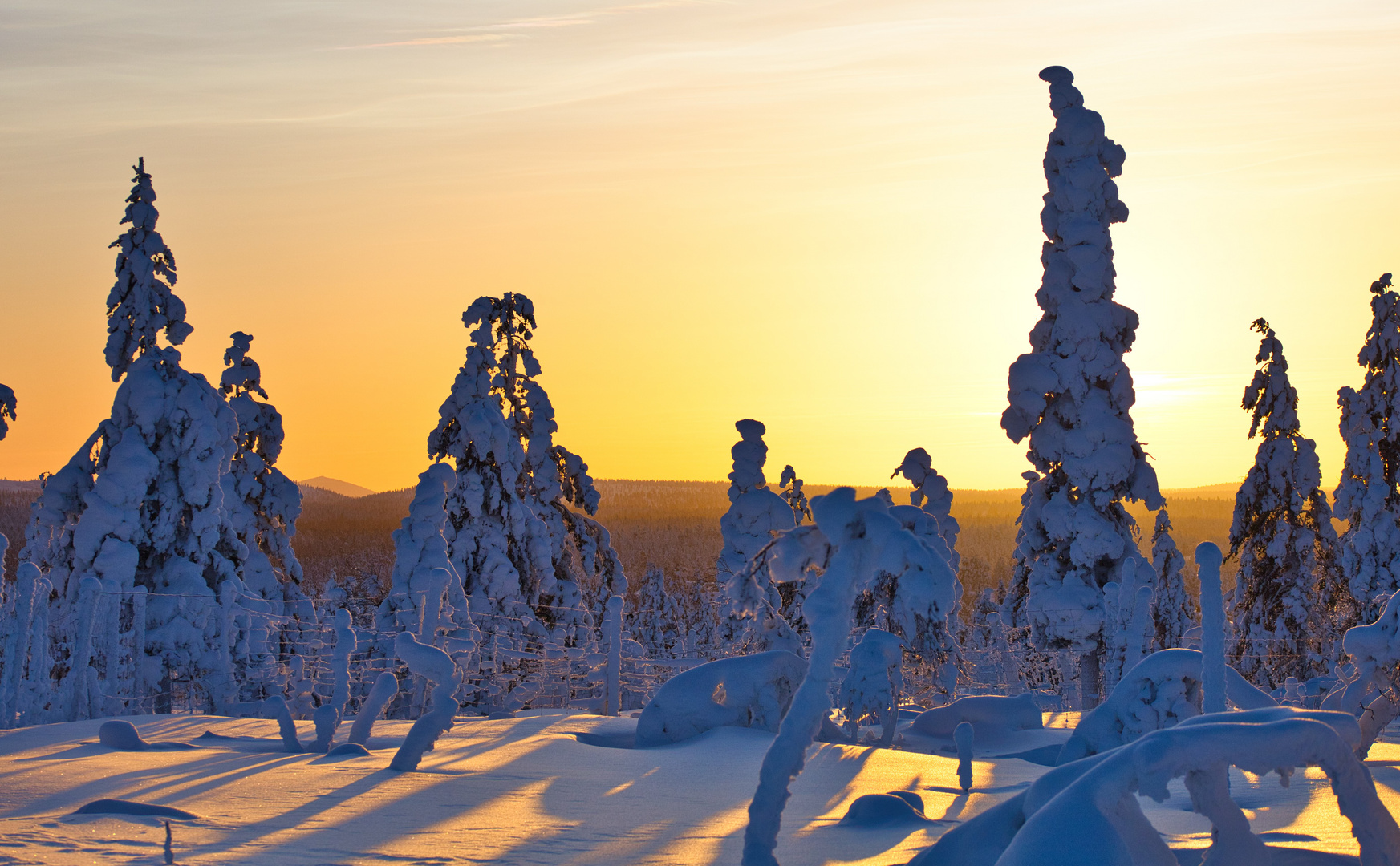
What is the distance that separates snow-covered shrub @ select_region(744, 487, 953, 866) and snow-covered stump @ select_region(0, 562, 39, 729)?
409 inches

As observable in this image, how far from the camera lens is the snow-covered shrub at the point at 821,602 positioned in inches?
248

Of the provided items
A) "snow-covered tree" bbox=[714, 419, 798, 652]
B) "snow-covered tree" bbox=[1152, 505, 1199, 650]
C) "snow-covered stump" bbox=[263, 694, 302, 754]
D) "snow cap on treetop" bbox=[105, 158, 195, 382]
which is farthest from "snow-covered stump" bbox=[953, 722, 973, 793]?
"snow cap on treetop" bbox=[105, 158, 195, 382]

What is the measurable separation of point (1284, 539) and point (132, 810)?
2579cm

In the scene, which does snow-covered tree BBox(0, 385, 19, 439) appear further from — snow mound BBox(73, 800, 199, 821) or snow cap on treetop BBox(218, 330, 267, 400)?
snow mound BBox(73, 800, 199, 821)

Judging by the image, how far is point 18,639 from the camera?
44.9 feet

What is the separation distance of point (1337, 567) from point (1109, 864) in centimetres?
2547

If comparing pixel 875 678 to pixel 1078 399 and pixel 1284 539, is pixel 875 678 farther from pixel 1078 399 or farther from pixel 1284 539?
pixel 1284 539

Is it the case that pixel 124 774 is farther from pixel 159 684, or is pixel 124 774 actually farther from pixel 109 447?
pixel 109 447

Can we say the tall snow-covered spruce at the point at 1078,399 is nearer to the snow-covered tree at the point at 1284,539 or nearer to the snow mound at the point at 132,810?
the snow-covered tree at the point at 1284,539

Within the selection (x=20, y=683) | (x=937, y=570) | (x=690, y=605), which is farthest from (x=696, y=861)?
(x=690, y=605)

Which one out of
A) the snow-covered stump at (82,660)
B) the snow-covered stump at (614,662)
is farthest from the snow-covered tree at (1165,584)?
the snow-covered stump at (82,660)

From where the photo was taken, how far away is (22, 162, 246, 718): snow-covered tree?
865 inches

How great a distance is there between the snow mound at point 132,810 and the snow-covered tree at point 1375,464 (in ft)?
81.1

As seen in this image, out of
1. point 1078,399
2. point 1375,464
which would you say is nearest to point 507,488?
point 1078,399
